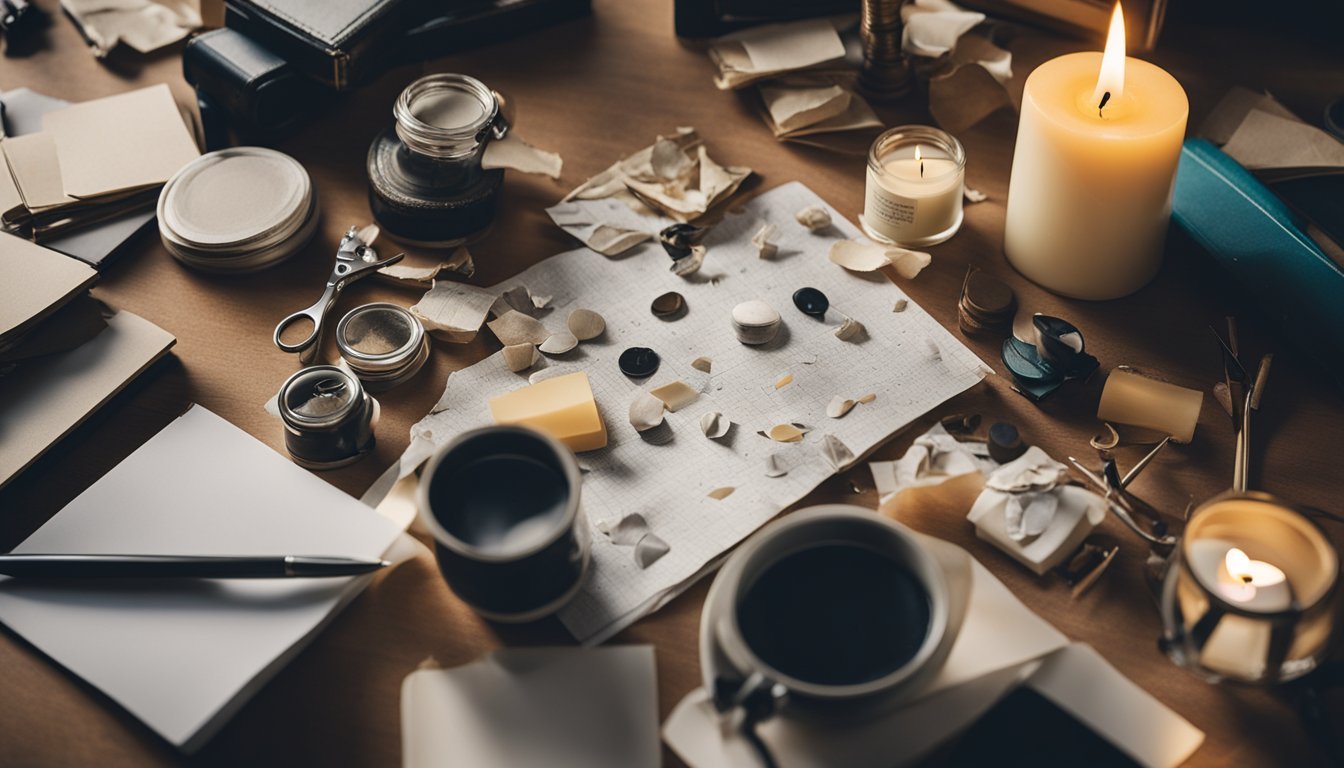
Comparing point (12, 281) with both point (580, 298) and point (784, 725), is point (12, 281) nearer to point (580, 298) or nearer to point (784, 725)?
point (580, 298)

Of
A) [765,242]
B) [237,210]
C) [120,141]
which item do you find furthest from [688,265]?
[120,141]

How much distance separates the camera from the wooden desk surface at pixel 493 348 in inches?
27.1

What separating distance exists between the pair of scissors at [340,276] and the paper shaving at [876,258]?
0.37 metres

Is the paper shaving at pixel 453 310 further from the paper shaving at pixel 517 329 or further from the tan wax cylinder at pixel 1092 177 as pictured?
the tan wax cylinder at pixel 1092 177

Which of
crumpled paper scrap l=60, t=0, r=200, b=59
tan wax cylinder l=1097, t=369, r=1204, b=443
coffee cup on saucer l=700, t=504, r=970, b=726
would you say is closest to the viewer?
coffee cup on saucer l=700, t=504, r=970, b=726

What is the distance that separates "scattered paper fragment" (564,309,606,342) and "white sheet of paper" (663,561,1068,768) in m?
0.32

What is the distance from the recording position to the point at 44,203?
3.11 feet

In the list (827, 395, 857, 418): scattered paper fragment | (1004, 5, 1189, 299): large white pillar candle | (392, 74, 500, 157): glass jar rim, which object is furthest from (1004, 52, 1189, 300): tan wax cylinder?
(392, 74, 500, 157): glass jar rim

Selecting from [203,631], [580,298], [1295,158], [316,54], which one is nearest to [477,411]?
[580,298]

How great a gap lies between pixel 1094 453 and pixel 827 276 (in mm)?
254

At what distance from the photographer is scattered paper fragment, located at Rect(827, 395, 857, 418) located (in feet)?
2.68

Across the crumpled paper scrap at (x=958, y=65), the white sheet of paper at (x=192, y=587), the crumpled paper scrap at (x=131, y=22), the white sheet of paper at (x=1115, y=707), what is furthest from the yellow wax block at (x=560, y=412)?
the crumpled paper scrap at (x=131, y=22)

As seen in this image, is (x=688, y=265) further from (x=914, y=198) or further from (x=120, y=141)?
(x=120, y=141)

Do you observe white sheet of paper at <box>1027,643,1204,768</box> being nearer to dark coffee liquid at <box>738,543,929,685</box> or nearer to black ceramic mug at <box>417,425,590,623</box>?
dark coffee liquid at <box>738,543,929,685</box>
